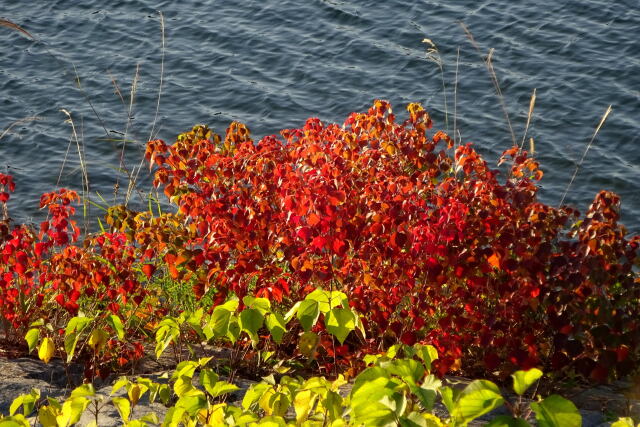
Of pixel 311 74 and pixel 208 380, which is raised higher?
pixel 208 380

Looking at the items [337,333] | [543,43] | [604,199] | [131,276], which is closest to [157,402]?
[131,276]

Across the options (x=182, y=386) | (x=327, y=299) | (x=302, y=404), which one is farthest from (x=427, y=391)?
(x=182, y=386)

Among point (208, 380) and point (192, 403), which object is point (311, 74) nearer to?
point (208, 380)

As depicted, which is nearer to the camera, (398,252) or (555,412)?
(555,412)

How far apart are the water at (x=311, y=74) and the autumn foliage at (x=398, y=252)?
436cm

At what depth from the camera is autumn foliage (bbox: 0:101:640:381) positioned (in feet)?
15.5

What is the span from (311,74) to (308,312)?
30.0 feet

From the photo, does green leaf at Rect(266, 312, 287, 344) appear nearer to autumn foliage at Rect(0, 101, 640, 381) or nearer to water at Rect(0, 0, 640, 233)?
autumn foliage at Rect(0, 101, 640, 381)

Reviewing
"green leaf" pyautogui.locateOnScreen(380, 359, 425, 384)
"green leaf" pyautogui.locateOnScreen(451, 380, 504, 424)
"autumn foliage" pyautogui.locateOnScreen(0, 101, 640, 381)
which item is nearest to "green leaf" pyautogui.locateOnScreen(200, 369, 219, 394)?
"green leaf" pyautogui.locateOnScreen(380, 359, 425, 384)

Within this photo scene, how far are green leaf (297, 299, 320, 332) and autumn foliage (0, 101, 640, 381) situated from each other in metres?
1.23

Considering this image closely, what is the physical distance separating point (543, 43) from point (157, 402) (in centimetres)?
909

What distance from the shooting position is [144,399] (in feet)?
16.4

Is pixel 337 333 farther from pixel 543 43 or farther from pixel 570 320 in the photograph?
pixel 543 43

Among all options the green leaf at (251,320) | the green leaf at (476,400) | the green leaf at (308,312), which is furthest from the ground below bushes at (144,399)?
the green leaf at (476,400)
